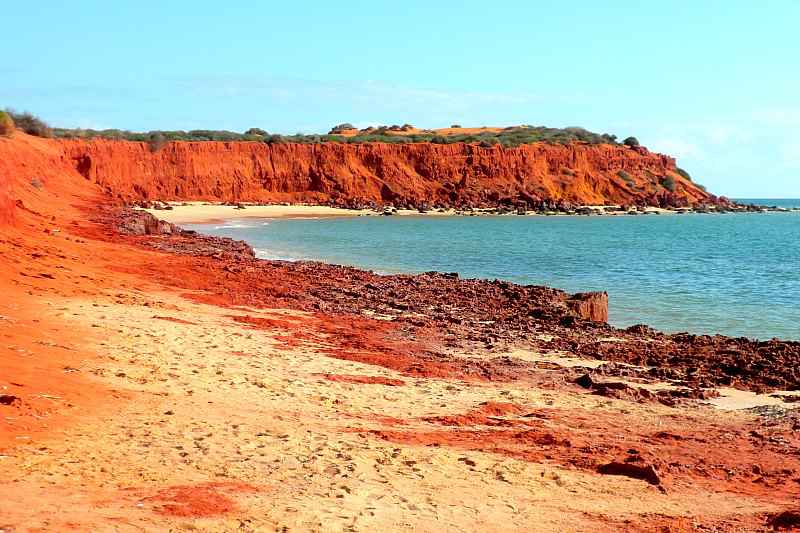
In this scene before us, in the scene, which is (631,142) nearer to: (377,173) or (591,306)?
(377,173)

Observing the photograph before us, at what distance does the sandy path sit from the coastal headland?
28mm

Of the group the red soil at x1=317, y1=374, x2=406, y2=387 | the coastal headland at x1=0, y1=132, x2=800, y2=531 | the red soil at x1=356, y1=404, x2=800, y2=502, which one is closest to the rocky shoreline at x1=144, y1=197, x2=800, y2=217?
the coastal headland at x1=0, y1=132, x2=800, y2=531

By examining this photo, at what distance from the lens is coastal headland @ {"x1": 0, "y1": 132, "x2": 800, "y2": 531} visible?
267 inches

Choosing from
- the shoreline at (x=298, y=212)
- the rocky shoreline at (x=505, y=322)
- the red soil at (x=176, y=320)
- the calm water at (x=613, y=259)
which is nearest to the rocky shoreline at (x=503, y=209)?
the shoreline at (x=298, y=212)

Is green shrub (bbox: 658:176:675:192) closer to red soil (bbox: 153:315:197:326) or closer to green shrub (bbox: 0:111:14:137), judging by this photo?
green shrub (bbox: 0:111:14:137)

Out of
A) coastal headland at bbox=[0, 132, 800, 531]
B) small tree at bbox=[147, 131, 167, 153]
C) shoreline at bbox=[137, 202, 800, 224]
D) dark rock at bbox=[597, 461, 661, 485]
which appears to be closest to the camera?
coastal headland at bbox=[0, 132, 800, 531]

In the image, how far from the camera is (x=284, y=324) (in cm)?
1580

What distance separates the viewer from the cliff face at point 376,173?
80.6 m

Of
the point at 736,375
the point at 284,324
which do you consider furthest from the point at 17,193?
the point at 736,375

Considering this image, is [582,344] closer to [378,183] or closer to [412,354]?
[412,354]

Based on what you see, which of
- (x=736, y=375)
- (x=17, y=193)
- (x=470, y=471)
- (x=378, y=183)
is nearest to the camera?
(x=470, y=471)

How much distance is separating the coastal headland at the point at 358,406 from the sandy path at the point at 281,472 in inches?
1.1

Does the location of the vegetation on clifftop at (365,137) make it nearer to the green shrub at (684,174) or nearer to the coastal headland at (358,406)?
the green shrub at (684,174)

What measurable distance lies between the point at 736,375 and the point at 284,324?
307 inches
